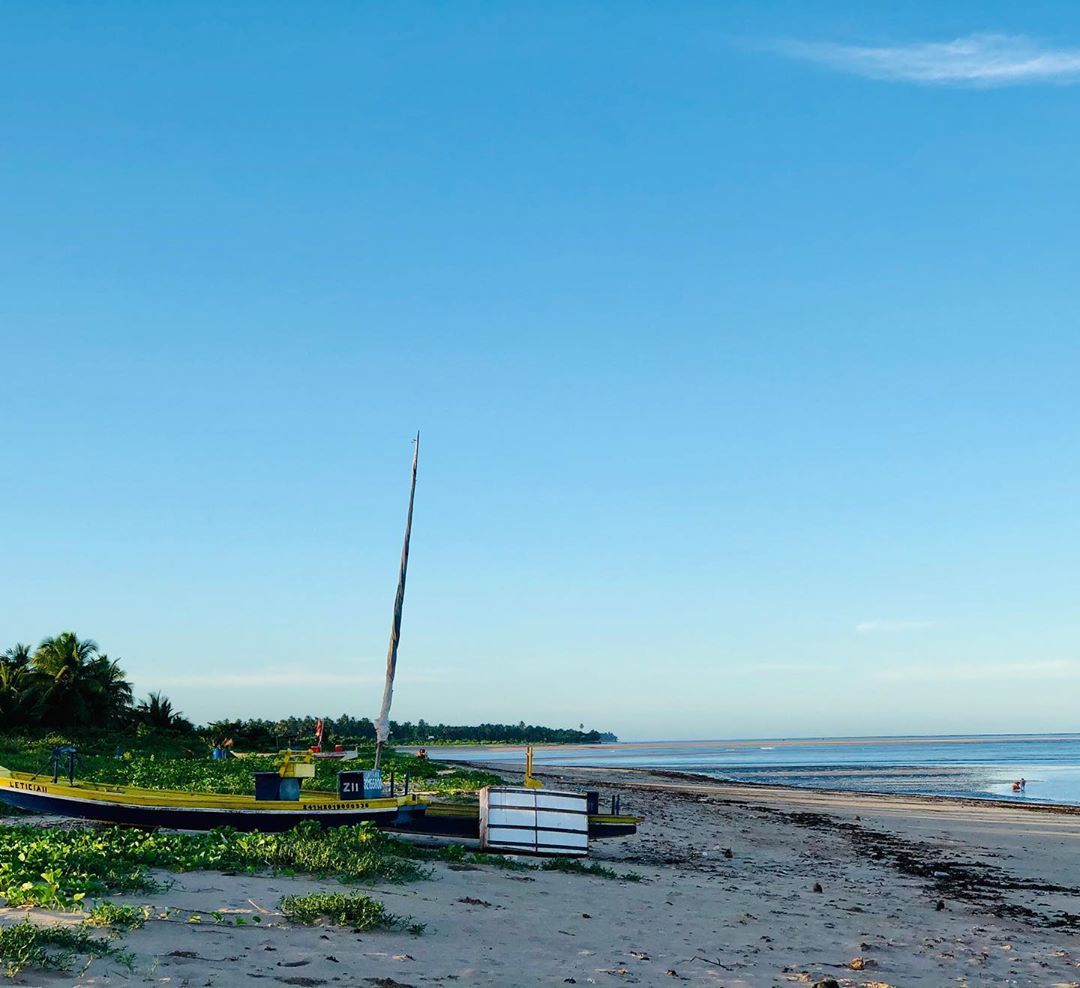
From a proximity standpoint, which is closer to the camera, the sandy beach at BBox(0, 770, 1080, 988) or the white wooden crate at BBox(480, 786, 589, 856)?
the sandy beach at BBox(0, 770, 1080, 988)

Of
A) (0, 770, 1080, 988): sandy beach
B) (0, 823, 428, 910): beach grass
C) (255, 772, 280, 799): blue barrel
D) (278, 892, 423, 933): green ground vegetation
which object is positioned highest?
(255, 772, 280, 799): blue barrel

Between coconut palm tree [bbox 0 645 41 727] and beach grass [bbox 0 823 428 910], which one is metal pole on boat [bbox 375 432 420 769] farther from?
coconut palm tree [bbox 0 645 41 727]

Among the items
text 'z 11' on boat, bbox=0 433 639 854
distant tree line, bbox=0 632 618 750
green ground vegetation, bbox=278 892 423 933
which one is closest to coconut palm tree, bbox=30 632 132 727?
distant tree line, bbox=0 632 618 750

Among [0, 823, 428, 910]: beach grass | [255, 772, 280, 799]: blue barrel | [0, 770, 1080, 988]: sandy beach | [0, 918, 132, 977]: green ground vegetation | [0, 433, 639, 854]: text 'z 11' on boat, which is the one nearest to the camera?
[0, 918, 132, 977]: green ground vegetation

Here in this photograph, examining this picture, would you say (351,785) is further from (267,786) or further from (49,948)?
(49,948)

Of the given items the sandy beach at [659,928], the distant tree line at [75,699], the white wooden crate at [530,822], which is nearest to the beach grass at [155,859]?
the sandy beach at [659,928]

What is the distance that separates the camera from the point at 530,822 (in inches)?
728

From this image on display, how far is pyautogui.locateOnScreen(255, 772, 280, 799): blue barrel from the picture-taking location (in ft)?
63.9

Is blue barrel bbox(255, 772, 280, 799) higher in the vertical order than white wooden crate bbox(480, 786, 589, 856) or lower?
higher

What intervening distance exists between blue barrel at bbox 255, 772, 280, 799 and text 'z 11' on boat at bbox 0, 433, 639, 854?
0.02m

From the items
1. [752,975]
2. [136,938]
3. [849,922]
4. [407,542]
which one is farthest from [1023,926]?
[407,542]

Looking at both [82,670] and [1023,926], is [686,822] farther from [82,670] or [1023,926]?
[82,670]

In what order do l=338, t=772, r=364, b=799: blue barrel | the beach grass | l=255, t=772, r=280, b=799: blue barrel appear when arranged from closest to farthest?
1. the beach grass
2. l=255, t=772, r=280, b=799: blue barrel
3. l=338, t=772, r=364, b=799: blue barrel

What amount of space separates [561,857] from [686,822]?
13.8 meters
